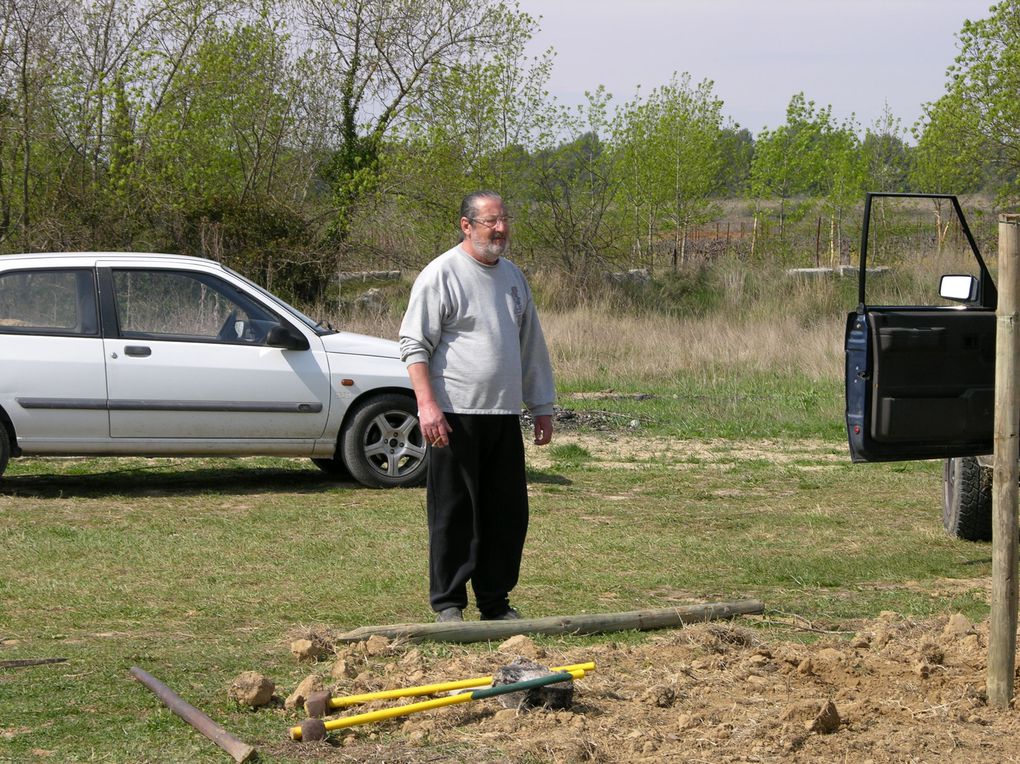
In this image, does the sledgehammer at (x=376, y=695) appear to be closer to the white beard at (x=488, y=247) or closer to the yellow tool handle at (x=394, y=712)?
the yellow tool handle at (x=394, y=712)

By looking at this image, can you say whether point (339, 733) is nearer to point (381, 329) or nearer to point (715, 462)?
point (715, 462)

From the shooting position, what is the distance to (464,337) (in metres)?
6.36

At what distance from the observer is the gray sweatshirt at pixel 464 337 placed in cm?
629

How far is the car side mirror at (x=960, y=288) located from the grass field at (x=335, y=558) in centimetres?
157

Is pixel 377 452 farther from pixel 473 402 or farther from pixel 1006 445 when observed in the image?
pixel 1006 445

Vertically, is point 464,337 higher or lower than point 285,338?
higher

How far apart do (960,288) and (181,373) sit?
6.26 metres

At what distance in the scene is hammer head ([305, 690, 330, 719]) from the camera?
470 cm

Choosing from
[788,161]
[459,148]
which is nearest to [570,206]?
[459,148]

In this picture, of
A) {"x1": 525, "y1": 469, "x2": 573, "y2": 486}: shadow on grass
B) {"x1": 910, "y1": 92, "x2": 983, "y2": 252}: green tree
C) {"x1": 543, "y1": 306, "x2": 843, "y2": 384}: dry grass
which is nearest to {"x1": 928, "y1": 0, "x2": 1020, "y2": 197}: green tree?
{"x1": 910, "y1": 92, "x2": 983, "y2": 252}: green tree

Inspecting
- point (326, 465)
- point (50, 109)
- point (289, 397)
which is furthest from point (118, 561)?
point (50, 109)

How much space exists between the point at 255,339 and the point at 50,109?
703 inches

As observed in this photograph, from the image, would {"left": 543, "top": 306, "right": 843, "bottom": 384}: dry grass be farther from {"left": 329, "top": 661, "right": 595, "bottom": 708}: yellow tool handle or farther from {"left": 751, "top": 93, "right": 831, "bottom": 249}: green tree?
{"left": 751, "top": 93, "right": 831, "bottom": 249}: green tree

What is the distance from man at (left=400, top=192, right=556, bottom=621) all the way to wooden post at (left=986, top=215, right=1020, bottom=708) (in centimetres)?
231
